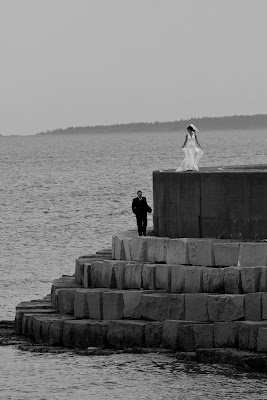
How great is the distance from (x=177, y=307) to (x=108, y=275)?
188 cm

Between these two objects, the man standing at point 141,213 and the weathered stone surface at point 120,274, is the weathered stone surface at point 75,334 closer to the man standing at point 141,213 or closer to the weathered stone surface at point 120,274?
the weathered stone surface at point 120,274

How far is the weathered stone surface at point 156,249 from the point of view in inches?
845

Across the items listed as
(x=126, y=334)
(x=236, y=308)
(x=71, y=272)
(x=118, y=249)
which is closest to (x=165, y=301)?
(x=126, y=334)

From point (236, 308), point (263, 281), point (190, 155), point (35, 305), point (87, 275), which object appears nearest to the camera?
point (236, 308)

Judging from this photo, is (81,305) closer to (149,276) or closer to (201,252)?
(149,276)

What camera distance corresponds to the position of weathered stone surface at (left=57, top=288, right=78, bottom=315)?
21.8 metres

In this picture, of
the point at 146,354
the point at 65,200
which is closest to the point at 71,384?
the point at 146,354

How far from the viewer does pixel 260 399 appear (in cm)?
1772

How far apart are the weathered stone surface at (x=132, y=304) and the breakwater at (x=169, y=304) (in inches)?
0.6

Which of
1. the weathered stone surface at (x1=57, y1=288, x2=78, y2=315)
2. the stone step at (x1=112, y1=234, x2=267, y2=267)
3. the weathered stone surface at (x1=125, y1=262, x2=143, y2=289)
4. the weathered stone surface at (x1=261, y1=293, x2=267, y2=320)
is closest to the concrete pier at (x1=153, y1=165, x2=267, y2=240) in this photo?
the stone step at (x1=112, y1=234, x2=267, y2=267)

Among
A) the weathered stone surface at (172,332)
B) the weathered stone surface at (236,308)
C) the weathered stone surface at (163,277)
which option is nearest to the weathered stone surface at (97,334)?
the weathered stone surface at (163,277)

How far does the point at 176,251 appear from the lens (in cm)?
2117

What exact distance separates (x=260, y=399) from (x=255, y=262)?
3028 mm

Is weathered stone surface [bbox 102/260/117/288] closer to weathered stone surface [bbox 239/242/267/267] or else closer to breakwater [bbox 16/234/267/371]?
breakwater [bbox 16/234/267/371]
